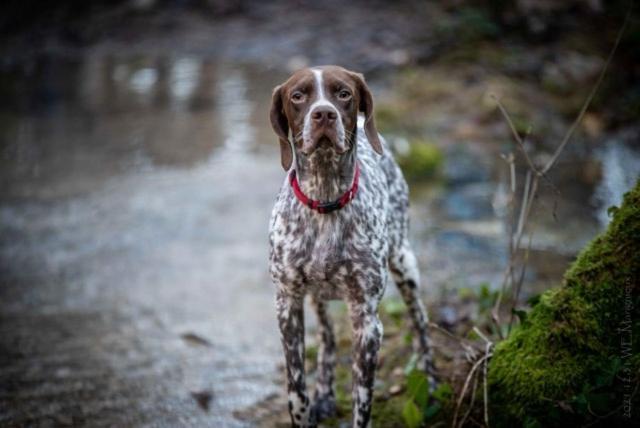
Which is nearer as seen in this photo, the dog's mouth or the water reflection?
the dog's mouth

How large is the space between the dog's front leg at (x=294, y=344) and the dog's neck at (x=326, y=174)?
0.57m

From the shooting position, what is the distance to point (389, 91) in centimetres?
1253

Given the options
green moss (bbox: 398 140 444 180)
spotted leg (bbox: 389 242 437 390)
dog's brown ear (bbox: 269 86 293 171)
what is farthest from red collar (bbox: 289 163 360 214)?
green moss (bbox: 398 140 444 180)

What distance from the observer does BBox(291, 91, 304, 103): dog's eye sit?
3.33 metres

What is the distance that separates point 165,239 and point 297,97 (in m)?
4.69

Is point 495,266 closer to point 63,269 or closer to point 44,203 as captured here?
point 63,269

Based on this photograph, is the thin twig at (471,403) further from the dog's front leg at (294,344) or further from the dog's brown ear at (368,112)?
the dog's brown ear at (368,112)

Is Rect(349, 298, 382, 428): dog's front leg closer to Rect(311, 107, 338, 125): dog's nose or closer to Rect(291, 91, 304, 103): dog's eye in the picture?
Rect(311, 107, 338, 125): dog's nose

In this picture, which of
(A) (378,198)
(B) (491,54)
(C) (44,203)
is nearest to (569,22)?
(B) (491,54)

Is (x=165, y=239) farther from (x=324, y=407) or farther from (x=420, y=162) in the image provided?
(x=324, y=407)

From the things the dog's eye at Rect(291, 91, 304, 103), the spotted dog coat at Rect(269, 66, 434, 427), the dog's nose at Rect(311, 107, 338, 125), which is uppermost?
the dog's eye at Rect(291, 91, 304, 103)

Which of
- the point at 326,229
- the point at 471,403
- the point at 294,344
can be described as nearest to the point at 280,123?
the point at 326,229

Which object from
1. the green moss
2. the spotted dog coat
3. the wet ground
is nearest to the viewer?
the spotted dog coat

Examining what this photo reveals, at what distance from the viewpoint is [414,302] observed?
4.36 meters
